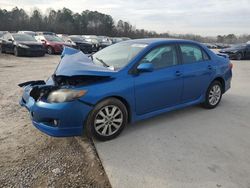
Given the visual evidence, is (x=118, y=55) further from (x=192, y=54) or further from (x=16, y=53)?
(x=16, y=53)

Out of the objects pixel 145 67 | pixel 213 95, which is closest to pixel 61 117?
pixel 145 67

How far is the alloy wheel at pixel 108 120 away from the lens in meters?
3.83

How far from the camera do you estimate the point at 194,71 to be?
5.03m

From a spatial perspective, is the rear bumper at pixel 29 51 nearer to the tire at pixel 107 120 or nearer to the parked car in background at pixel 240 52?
the tire at pixel 107 120

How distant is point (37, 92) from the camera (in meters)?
3.92

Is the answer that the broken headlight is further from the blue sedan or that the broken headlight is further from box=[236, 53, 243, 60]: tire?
box=[236, 53, 243, 60]: tire

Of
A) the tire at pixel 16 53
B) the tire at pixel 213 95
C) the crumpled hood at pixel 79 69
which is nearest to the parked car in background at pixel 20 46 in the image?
the tire at pixel 16 53

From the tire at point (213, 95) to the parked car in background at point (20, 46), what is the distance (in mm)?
13146

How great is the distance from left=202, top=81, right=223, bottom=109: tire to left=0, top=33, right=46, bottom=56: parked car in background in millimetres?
13146

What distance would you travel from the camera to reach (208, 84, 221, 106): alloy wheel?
221 inches

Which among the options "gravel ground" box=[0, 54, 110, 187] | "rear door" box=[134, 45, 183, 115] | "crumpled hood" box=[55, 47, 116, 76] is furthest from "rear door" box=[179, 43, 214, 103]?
"gravel ground" box=[0, 54, 110, 187]

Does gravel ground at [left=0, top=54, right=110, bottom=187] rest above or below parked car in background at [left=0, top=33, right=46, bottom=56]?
below

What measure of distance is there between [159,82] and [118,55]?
2.89ft

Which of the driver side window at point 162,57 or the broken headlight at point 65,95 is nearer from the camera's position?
the broken headlight at point 65,95
